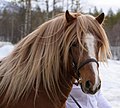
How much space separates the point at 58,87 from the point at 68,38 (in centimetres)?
41

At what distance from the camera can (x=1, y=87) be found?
2846mm

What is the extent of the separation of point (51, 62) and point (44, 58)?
7cm

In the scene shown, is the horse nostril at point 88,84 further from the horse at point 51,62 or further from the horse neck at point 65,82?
the horse neck at point 65,82

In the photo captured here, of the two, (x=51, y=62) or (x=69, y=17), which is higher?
(x=69, y=17)

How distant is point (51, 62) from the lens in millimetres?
2824

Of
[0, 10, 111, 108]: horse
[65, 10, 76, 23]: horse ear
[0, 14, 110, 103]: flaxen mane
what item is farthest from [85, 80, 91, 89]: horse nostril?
[65, 10, 76, 23]: horse ear

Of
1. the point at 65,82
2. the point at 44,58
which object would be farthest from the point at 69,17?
the point at 65,82

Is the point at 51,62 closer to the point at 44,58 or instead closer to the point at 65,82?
the point at 44,58

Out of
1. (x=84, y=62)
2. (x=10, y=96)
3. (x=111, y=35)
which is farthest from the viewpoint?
(x=111, y=35)

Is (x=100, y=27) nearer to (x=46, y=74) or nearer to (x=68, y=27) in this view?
(x=68, y=27)

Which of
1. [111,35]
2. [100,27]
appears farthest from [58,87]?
[111,35]

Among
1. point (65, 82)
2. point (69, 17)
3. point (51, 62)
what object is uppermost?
point (69, 17)

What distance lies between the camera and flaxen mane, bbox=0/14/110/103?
110 inches

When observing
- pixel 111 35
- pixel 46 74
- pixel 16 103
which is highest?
pixel 46 74
